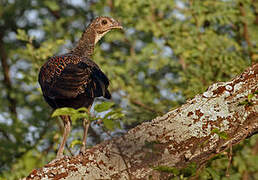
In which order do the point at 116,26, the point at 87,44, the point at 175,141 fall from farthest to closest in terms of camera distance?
the point at 116,26 < the point at 87,44 < the point at 175,141

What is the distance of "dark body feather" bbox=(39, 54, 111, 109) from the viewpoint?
3760 mm

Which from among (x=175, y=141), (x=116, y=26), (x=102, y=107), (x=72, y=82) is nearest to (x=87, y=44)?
(x=116, y=26)

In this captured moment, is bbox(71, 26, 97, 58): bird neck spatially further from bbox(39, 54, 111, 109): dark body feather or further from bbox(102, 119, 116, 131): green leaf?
bbox(102, 119, 116, 131): green leaf

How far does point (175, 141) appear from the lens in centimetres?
273

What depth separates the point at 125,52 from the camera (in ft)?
32.4

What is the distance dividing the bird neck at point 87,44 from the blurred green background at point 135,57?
471 millimetres

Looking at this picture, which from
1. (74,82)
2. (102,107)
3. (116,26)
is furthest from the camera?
(116,26)

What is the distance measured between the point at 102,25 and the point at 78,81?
192 cm

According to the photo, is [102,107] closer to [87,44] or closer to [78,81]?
[78,81]

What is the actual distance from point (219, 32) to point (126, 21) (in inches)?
83.9

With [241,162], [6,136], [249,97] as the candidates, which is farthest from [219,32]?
[249,97]

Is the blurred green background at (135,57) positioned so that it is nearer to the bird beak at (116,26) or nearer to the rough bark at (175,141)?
the bird beak at (116,26)

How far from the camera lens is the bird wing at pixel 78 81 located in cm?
375

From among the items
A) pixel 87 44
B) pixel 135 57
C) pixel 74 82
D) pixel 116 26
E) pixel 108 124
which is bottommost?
pixel 108 124
